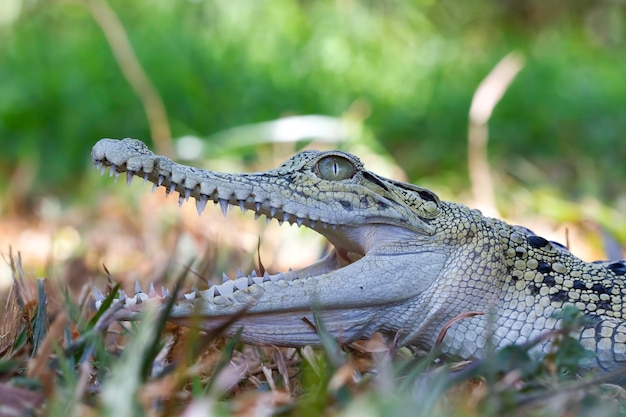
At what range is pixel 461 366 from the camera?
2365 millimetres

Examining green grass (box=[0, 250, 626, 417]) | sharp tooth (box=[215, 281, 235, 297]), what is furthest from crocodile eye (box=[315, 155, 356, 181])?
green grass (box=[0, 250, 626, 417])

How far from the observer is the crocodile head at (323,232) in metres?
2.42

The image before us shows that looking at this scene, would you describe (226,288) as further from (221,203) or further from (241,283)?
(221,203)

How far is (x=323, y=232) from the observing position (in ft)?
8.91

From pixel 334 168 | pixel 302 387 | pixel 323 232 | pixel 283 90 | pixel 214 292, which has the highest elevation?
pixel 283 90

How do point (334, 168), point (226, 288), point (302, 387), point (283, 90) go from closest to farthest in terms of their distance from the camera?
point (302, 387) → point (226, 288) → point (334, 168) → point (283, 90)

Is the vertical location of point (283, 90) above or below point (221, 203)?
above

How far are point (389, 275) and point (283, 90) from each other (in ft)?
19.1

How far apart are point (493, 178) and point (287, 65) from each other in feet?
9.26

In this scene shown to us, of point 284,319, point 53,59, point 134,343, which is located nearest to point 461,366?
point 284,319

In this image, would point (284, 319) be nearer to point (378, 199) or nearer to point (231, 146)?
point (378, 199)

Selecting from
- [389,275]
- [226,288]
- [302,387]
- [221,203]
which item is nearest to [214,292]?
[226,288]

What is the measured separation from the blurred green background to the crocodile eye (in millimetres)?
4600

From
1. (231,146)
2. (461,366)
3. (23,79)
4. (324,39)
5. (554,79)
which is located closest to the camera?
(461,366)
